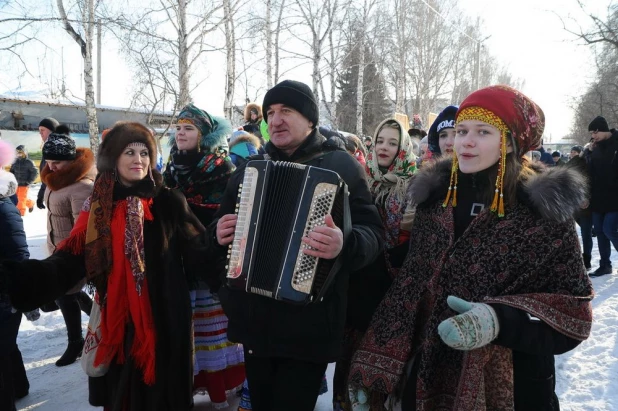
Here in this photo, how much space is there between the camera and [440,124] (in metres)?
3.06

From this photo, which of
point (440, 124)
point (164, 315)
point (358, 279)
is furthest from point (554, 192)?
point (164, 315)

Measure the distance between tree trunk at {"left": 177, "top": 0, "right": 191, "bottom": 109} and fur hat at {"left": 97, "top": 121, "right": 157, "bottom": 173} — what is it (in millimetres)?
8924

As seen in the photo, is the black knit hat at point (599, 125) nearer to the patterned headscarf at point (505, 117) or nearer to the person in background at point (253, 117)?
the person in background at point (253, 117)

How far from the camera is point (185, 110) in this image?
339 centimetres

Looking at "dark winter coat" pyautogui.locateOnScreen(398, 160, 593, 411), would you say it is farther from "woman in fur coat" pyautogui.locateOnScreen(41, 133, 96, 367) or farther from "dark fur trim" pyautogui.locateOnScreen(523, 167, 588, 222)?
"woman in fur coat" pyautogui.locateOnScreen(41, 133, 96, 367)

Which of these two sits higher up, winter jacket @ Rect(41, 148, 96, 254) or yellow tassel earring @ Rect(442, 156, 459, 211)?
yellow tassel earring @ Rect(442, 156, 459, 211)

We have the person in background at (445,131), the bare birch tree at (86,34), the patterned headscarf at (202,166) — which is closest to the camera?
the person in background at (445,131)

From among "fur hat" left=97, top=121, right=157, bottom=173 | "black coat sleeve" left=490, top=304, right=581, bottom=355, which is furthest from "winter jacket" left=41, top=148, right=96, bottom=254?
"black coat sleeve" left=490, top=304, right=581, bottom=355

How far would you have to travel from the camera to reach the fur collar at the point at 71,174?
3.48m

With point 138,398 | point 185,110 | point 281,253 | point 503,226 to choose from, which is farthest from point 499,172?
point 185,110

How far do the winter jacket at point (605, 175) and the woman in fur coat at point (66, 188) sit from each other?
236 inches

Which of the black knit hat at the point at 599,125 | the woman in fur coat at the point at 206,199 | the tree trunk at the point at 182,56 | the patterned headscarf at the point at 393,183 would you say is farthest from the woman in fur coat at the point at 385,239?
the tree trunk at the point at 182,56

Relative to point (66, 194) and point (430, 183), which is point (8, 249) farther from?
point (430, 183)

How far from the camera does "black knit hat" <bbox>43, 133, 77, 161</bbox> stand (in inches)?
137
